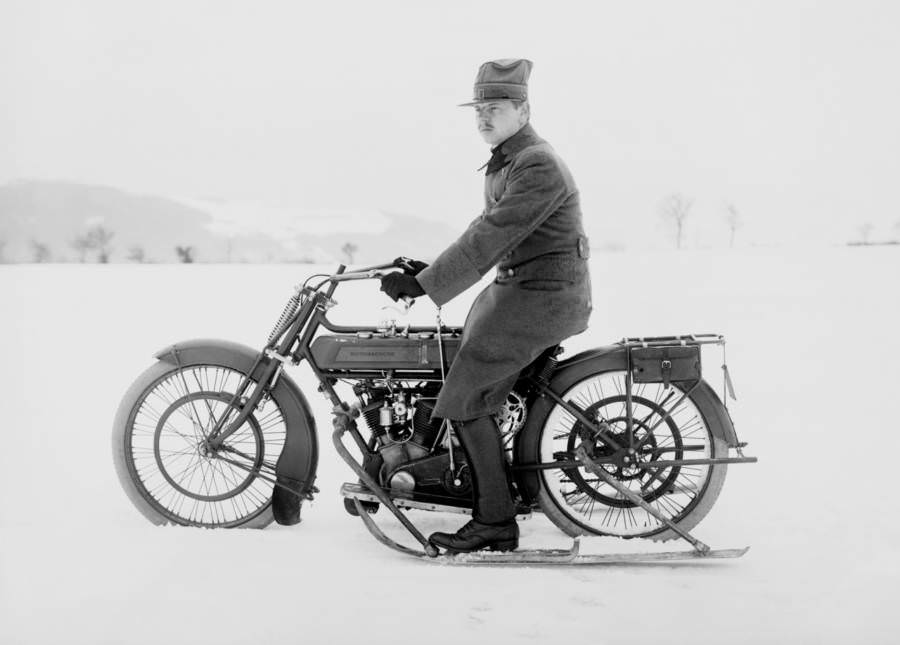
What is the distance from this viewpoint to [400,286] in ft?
11.3

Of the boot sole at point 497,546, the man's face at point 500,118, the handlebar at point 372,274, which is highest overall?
the man's face at point 500,118

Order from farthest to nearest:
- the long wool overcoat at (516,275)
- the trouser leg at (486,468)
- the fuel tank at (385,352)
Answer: the fuel tank at (385,352) → the trouser leg at (486,468) → the long wool overcoat at (516,275)

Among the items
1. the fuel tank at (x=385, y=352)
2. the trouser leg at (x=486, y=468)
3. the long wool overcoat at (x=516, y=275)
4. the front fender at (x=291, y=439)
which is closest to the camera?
the long wool overcoat at (x=516, y=275)

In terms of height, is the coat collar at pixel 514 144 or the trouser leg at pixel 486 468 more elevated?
the coat collar at pixel 514 144

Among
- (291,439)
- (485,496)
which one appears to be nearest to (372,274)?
(291,439)

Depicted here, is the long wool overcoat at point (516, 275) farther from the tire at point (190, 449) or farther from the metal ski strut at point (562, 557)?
the tire at point (190, 449)

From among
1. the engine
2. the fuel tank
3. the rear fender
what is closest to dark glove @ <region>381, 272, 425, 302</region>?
the fuel tank

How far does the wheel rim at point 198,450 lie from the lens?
12.5 ft

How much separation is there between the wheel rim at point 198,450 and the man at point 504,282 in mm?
784

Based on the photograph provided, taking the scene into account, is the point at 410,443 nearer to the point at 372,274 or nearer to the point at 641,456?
the point at 372,274

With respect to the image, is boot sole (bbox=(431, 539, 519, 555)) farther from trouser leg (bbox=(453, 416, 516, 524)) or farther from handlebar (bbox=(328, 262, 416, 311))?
handlebar (bbox=(328, 262, 416, 311))

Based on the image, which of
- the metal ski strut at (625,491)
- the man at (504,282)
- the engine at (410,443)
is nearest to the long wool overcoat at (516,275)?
the man at (504,282)

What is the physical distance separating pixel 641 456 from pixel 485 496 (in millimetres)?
619

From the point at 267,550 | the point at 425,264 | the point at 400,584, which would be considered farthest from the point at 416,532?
the point at 425,264
